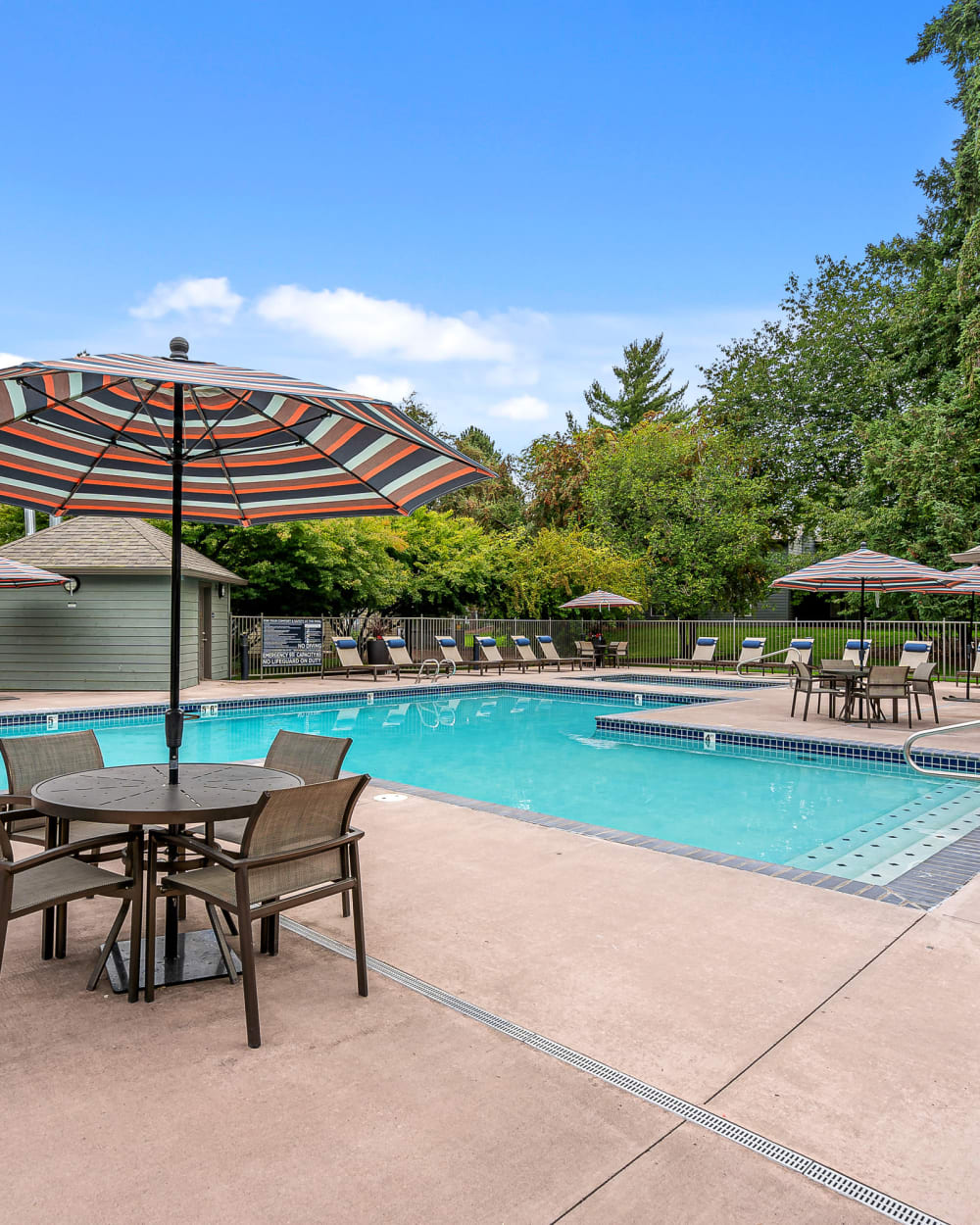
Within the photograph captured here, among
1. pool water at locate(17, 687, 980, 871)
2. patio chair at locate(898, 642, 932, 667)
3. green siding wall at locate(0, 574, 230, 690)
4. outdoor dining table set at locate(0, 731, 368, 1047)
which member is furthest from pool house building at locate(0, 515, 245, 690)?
patio chair at locate(898, 642, 932, 667)

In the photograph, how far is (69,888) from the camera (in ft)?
8.83

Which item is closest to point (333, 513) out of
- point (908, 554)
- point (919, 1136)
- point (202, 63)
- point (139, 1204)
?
point (139, 1204)

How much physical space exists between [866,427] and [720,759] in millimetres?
17690

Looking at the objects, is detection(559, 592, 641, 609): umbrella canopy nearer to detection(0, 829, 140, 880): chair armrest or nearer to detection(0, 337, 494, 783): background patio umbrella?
detection(0, 337, 494, 783): background patio umbrella

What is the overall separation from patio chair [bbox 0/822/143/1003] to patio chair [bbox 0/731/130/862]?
1.09 ft

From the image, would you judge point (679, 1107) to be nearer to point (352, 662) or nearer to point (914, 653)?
point (352, 662)

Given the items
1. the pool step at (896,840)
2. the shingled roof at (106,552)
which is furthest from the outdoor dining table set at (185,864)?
the shingled roof at (106,552)

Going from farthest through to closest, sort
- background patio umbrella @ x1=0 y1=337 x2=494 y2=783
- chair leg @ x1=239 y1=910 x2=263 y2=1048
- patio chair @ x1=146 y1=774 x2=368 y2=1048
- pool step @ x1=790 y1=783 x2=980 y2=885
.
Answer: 1. pool step @ x1=790 y1=783 x2=980 y2=885
2. background patio umbrella @ x1=0 y1=337 x2=494 y2=783
3. patio chair @ x1=146 y1=774 x2=368 y2=1048
4. chair leg @ x1=239 y1=910 x2=263 y2=1048

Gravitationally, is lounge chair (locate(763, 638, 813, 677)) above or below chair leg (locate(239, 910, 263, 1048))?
above

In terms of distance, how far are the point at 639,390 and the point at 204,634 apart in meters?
28.3

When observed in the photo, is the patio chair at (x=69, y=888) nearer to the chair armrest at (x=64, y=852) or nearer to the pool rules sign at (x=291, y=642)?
the chair armrest at (x=64, y=852)

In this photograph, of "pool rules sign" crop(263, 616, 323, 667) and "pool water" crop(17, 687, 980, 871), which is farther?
"pool rules sign" crop(263, 616, 323, 667)

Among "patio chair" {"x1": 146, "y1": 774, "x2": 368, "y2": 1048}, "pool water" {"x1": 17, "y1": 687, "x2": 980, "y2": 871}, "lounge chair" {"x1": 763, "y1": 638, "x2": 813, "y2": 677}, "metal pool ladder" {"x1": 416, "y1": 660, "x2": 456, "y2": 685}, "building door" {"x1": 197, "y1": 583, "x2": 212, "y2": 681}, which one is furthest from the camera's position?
"metal pool ladder" {"x1": 416, "y1": 660, "x2": 456, "y2": 685}

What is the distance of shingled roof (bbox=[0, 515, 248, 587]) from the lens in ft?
45.5
